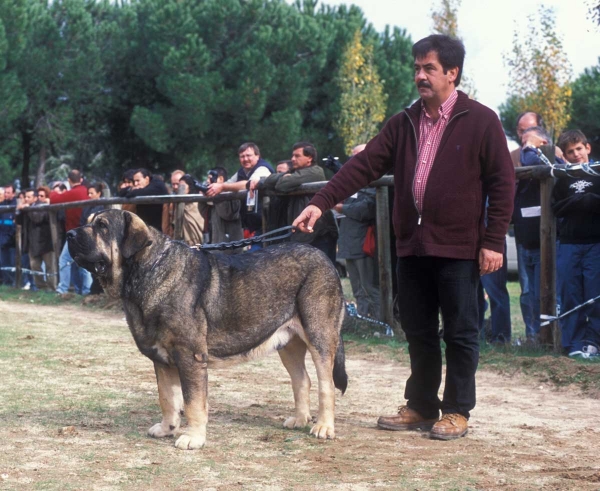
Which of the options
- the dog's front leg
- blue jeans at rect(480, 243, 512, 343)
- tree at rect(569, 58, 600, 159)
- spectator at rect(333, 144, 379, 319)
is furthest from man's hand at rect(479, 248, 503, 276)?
tree at rect(569, 58, 600, 159)

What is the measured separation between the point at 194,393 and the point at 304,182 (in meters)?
5.25

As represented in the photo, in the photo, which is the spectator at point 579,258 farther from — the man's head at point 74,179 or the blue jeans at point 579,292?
the man's head at point 74,179

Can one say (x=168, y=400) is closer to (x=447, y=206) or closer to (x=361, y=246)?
(x=447, y=206)

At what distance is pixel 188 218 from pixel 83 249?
24.8 feet

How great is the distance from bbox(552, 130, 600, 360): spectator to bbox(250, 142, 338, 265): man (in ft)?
8.83

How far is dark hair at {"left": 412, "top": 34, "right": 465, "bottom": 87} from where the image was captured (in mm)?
5512

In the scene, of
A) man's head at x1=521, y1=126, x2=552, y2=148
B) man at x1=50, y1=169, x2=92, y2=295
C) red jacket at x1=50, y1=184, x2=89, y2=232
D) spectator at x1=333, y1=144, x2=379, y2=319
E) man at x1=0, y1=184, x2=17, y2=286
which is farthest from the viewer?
man at x1=0, y1=184, x2=17, y2=286

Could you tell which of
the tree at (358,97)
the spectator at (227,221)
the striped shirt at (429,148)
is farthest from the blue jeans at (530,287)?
the tree at (358,97)

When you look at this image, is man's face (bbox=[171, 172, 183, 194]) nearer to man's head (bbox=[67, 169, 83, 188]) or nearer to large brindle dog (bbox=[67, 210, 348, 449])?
man's head (bbox=[67, 169, 83, 188])

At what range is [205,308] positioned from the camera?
5617 mm

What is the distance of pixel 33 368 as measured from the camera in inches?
322

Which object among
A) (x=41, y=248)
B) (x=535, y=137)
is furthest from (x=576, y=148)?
(x=41, y=248)

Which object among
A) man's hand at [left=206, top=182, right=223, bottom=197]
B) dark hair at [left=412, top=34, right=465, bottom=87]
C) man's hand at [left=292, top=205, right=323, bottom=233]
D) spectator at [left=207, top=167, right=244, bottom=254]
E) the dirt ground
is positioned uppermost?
dark hair at [left=412, top=34, right=465, bottom=87]

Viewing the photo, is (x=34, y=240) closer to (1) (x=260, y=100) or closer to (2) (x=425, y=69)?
(2) (x=425, y=69)
